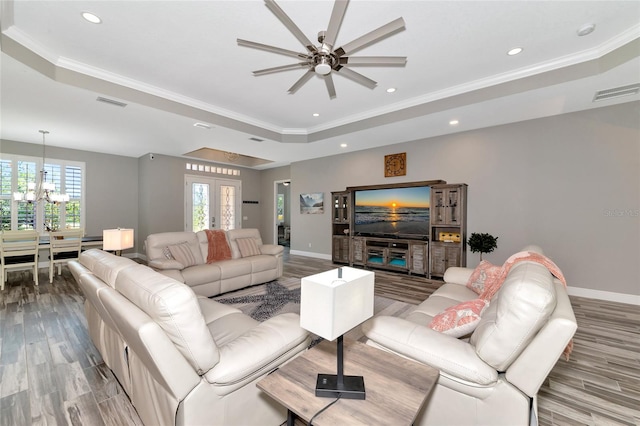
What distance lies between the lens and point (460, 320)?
1675 mm

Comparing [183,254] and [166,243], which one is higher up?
[166,243]

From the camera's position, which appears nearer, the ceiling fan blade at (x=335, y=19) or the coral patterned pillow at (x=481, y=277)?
the ceiling fan blade at (x=335, y=19)

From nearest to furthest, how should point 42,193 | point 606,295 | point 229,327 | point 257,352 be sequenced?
point 257,352 → point 229,327 → point 606,295 → point 42,193

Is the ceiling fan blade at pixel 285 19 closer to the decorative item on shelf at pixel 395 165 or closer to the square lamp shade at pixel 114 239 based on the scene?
the square lamp shade at pixel 114 239

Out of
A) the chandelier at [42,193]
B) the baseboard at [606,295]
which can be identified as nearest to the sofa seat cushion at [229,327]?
the baseboard at [606,295]

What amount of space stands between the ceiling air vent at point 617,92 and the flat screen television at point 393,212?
8.49 ft

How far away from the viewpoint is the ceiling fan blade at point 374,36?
1.93 meters

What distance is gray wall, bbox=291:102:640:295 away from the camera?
378 centimetres

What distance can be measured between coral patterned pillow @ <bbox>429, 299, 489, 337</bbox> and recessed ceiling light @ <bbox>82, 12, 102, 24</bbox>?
3892mm

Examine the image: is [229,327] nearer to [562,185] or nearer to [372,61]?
[372,61]

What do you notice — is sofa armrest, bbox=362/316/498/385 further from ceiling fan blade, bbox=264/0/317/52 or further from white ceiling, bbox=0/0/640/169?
white ceiling, bbox=0/0/640/169

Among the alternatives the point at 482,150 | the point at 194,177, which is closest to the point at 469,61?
the point at 482,150

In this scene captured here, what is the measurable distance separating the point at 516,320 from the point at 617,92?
4.15 metres

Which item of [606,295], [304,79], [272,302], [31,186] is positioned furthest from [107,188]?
[606,295]
